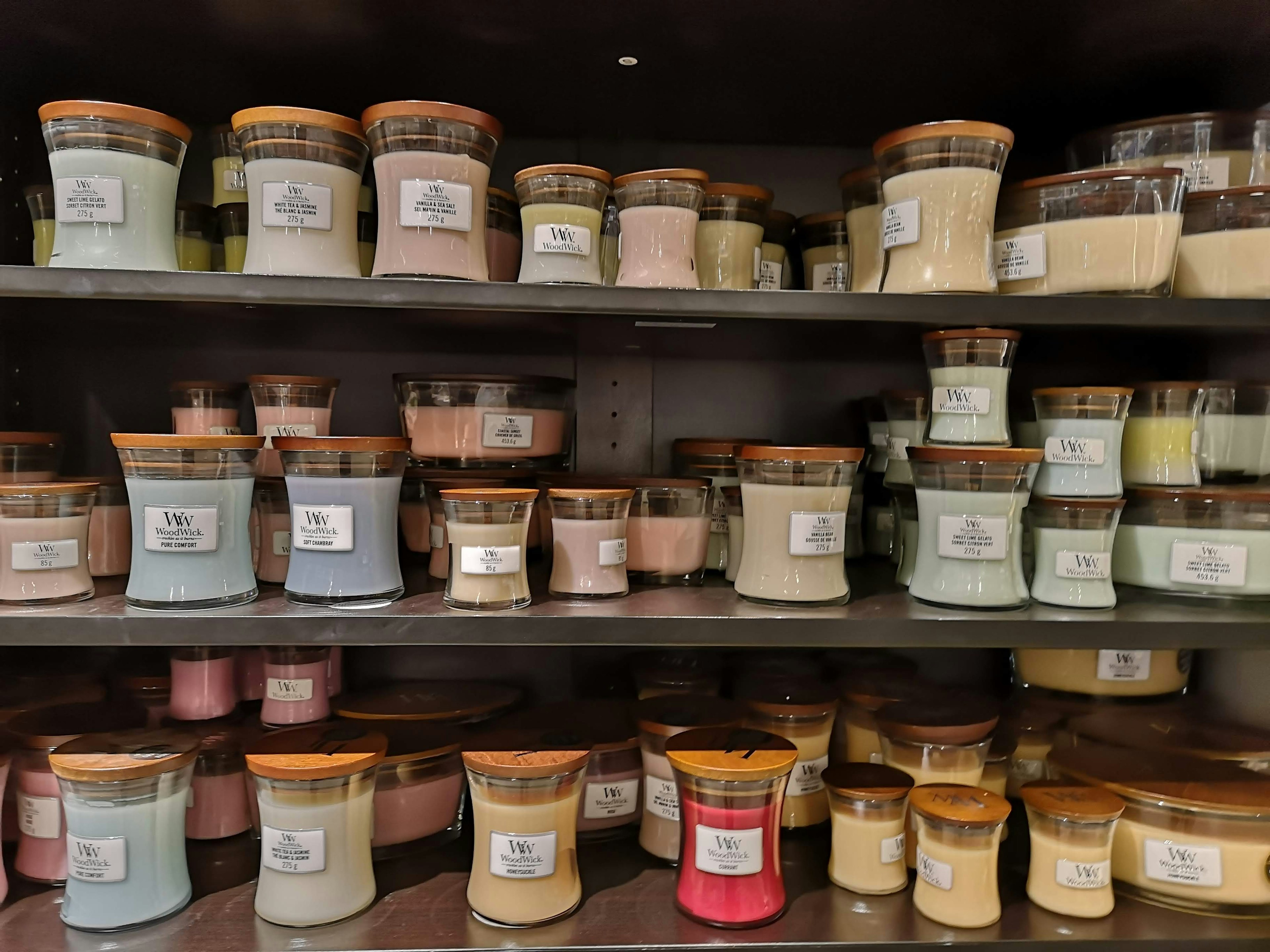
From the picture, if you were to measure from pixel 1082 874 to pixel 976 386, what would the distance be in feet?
2.06

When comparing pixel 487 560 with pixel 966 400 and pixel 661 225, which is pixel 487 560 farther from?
pixel 966 400

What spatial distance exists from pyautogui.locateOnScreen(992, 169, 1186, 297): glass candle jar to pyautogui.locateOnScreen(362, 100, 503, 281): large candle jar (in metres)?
0.70

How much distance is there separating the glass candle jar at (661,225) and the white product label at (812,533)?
326 mm

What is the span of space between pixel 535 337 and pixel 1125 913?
116 cm

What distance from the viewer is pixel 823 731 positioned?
1.14 m

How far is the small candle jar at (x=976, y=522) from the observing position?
3.15ft

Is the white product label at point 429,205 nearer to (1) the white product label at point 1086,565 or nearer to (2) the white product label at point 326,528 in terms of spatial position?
(2) the white product label at point 326,528

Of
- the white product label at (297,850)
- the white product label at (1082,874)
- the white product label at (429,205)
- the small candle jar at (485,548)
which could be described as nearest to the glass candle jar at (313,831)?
the white product label at (297,850)

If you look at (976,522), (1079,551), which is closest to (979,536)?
(976,522)

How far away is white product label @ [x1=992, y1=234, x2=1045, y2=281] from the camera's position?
39.9 inches

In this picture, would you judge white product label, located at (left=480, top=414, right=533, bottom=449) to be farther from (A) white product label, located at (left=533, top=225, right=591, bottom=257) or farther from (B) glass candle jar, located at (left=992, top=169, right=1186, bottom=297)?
(B) glass candle jar, located at (left=992, top=169, right=1186, bottom=297)

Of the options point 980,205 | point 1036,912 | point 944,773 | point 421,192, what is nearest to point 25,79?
point 421,192

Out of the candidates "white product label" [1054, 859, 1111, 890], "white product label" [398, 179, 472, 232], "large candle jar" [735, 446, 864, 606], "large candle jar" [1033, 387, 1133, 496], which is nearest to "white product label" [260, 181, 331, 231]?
"white product label" [398, 179, 472, 232]

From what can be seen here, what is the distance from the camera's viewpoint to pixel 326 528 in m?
0.94
